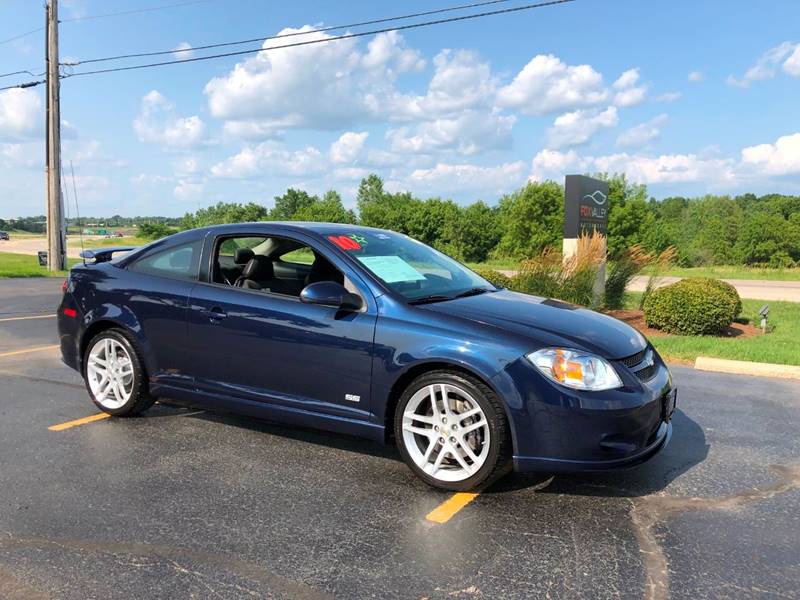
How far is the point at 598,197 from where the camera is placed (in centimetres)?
1382

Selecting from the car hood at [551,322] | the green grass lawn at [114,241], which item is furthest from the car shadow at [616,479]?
the green grass lawn at [114,241]

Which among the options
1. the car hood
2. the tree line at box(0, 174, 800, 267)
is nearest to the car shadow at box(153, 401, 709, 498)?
the car hood

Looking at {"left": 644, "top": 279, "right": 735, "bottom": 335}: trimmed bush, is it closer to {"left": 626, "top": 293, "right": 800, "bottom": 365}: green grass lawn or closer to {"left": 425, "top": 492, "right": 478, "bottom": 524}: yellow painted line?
{"left": 626, "top": 293, "right": 800, "bottom": 365}: green grass lawn

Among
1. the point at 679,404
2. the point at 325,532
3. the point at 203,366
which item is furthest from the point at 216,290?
the point at 679,404

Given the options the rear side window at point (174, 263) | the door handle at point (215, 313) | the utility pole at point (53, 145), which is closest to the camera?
the door handle at point (215, 313)

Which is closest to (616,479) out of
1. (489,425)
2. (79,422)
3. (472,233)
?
(489,425)

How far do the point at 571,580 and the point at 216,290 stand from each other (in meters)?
3.01

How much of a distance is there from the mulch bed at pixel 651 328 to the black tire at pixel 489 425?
7.13 m

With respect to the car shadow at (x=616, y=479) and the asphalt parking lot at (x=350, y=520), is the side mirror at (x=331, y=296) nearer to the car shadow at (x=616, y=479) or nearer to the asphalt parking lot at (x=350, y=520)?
the asphalt parking lot at (x=350, y=520)

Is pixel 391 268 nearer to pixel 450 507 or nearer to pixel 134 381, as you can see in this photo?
pixel 450 507

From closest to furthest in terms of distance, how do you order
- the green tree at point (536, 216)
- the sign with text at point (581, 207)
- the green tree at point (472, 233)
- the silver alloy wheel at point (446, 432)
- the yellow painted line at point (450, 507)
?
1. the yellow painted line at point (450, 507)
2. the silver alloy wheel at point (446, 432)
3. the sign with text at point (581, 207)
4. the green tree at point (536, 216)
5. the green tree at point (472, 233)

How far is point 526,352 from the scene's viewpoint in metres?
3.57

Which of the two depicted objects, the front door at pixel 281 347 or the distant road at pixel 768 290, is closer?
the front door at pixel 281 347

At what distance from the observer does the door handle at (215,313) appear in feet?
14.8
